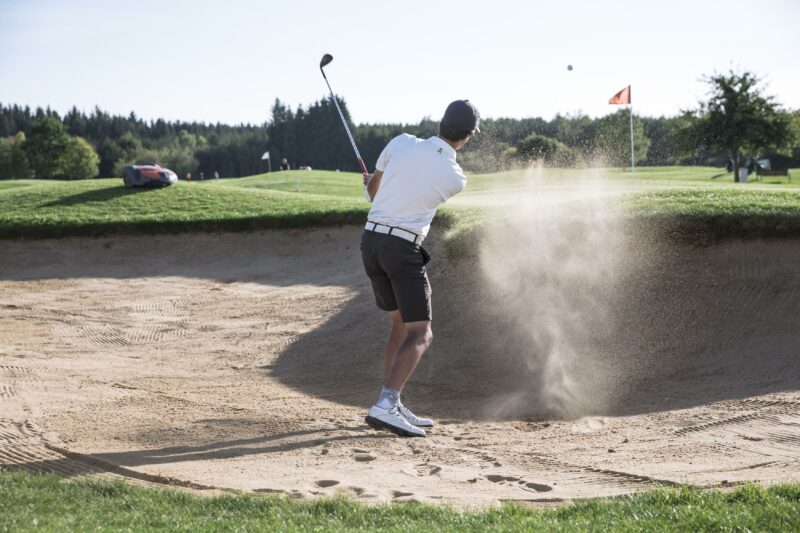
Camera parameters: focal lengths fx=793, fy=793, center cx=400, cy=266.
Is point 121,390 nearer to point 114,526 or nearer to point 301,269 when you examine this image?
point 114,526

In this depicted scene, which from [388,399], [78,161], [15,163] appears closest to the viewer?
[388,399]

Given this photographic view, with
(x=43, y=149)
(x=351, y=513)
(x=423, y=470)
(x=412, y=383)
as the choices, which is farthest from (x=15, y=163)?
(x=351, y=513)

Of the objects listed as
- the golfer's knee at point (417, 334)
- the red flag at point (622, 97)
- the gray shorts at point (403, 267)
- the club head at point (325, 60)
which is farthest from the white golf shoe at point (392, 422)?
the red flag at point (622, 97)

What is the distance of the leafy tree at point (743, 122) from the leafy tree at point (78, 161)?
251 ft

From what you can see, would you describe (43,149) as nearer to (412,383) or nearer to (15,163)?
(15,163)

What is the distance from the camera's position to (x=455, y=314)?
35.7 feet

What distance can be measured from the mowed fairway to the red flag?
13.5 metres

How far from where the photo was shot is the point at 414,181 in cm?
632

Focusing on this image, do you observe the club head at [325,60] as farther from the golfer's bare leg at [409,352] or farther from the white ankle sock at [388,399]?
the white ankle sock at [388,399]

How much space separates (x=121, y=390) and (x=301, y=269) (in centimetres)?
759

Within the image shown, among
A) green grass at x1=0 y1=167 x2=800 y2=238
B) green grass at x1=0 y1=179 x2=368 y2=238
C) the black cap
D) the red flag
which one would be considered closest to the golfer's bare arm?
the black cap

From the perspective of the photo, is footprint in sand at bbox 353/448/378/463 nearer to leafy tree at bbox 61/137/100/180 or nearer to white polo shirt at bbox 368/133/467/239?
white polo shirt at bbox 368/133/467/239

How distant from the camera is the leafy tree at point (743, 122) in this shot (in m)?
43.7

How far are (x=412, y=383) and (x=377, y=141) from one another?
114379 millimetres
